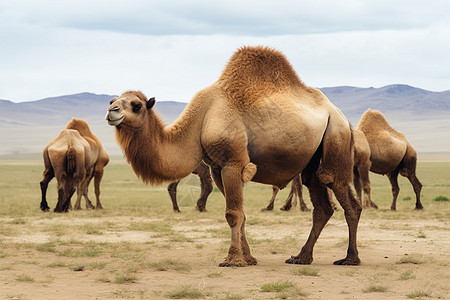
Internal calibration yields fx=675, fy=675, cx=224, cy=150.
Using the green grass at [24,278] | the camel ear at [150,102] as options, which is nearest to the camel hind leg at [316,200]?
the camel ear at [150,102]

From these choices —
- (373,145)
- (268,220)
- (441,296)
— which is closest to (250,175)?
(441,296)

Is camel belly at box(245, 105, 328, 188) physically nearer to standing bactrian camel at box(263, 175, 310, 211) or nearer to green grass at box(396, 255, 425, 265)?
green grass at box(396, 255, 425, 265)

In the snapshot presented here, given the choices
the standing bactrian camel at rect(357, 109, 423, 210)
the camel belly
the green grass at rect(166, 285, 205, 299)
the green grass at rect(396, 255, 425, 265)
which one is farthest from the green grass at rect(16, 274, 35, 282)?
the standing bactrian camel at rect(357, 109, 423, 210)

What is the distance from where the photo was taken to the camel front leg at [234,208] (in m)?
8.49

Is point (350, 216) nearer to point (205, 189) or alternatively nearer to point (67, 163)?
point (205, 189)

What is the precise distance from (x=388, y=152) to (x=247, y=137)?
1143cm

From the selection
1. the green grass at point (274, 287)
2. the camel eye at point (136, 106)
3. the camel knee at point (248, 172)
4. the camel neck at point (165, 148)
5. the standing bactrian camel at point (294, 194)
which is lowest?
the standing bactrian camel at point (294, 194)

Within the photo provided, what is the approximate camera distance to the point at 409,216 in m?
16.4

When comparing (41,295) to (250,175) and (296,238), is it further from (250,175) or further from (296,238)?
(296,238)

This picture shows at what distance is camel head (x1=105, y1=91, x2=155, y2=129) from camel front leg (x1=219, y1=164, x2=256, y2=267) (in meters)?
1.24

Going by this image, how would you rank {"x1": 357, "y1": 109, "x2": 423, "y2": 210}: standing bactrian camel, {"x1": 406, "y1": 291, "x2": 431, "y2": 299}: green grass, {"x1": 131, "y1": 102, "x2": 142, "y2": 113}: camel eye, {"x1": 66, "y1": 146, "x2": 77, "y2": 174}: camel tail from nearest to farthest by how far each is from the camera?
1. {"x1": 406, "y1": 291, "x2": 431, "y2": 299}: green grass
2. {"x1": 131, "y1": 102, "x2": 142, "y2": 113}: camel eye
3. {"x1": 66, "y1": 146, "x2": 77, "y2": 174}: camel tail
4. {"x1": 357, "y1": 109, "x2": 423, "y2": 210}: standing bactrian camel

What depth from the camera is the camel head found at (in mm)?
8148

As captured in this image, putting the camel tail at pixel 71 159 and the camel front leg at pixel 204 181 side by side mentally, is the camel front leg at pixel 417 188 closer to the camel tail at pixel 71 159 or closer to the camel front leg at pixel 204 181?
the camel front leg at pixel 204 181

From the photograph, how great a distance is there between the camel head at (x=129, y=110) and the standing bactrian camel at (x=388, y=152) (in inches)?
467
